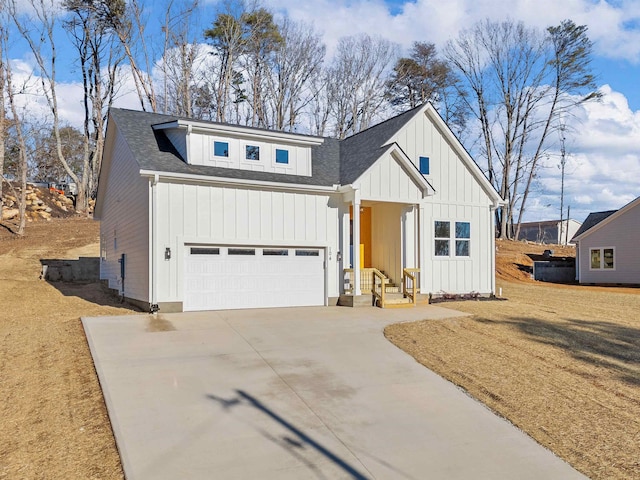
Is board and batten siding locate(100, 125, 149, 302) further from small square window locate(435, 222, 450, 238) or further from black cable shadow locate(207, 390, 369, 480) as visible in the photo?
small square window locate(435, 222, 450, 238)

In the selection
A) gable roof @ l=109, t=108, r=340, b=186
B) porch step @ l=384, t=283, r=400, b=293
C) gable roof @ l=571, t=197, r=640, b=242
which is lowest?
porch step @ l=384, t=283, r=400, b=293

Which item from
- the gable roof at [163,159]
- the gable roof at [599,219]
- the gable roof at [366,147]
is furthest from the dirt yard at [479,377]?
the gable roof at [599,219]

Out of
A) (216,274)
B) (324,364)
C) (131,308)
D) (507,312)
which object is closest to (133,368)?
(324,364)

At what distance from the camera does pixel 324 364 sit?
23.9ft

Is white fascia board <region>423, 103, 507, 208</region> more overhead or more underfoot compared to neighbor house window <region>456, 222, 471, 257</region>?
more overhead

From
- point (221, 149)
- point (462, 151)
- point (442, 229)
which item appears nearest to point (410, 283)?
point (442, 229)

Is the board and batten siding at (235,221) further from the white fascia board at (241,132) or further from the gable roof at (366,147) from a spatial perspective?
the white fascia board at (241,132)

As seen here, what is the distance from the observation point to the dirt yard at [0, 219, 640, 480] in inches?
177

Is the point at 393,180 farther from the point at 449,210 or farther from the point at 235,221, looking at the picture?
the point at 235,221

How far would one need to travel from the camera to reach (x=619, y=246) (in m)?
25.4

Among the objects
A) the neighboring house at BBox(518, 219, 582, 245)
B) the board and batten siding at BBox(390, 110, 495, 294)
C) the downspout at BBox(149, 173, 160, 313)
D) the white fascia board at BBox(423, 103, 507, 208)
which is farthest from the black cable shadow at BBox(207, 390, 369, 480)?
the neighboring house at BBox(518, 219, 582, 245)

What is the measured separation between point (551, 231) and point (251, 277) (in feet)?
185

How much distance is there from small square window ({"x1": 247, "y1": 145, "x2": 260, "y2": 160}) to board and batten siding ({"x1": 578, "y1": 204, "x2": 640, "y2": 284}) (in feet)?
68.4

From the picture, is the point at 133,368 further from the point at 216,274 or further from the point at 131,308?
the point at 131,308
